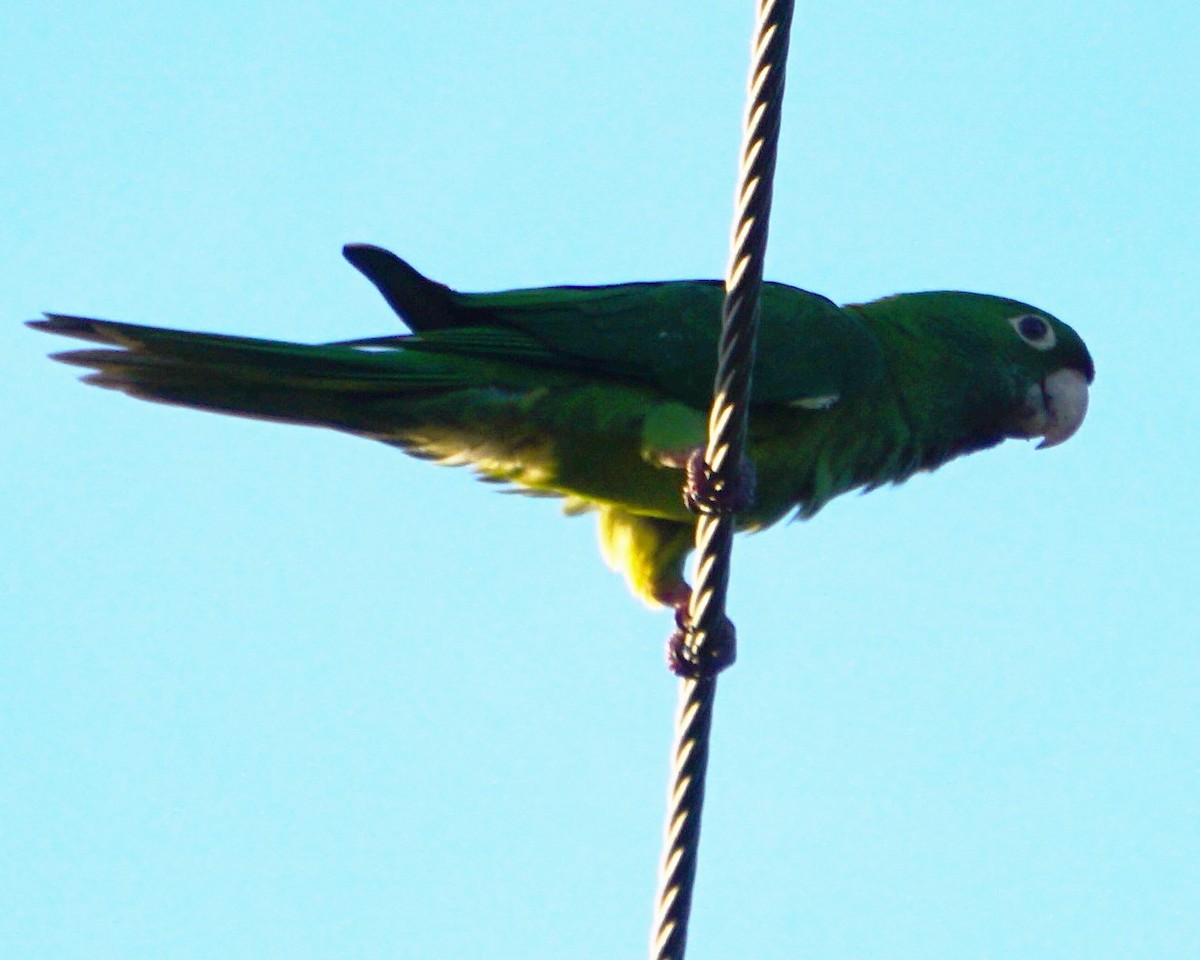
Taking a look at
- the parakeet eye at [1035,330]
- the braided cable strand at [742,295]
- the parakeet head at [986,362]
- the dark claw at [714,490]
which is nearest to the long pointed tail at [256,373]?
the dark claw at [714,490]

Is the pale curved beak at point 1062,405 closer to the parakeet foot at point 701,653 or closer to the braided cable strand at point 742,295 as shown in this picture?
the parakeet foot at point 701,653

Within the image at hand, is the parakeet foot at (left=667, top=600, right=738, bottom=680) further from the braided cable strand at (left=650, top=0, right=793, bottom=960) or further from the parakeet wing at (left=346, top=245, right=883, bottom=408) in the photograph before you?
the parakeet wing at (left=346, top=245, right=883, bottom=408)

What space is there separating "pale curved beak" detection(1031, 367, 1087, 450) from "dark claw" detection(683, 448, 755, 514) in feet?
6.00

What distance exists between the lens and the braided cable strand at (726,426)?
2.71m

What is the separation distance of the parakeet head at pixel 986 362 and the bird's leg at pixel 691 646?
3.31 ft

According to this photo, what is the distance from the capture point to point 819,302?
4875 mm

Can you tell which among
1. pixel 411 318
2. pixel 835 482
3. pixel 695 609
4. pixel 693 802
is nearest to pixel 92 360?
pixel 411 318

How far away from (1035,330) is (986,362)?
1.07 feet

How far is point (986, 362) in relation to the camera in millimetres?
5246

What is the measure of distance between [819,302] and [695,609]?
197cm

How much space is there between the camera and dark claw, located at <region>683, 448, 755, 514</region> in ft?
10.1

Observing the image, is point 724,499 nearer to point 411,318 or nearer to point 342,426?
point 342,426

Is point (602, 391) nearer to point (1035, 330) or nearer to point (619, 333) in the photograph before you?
point (619, 333)

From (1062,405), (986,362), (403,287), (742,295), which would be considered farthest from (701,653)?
(1062,405)
